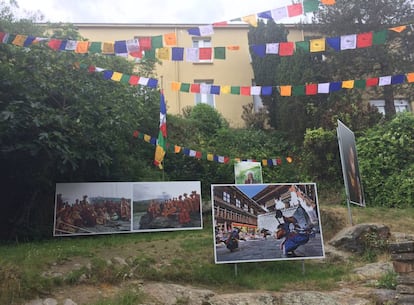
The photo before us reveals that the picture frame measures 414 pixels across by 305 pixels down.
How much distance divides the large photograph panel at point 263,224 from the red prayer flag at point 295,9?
10.7ft

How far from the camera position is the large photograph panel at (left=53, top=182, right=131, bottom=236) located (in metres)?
9.78

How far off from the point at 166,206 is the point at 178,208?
0.33 meters

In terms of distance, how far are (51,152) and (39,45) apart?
286cm

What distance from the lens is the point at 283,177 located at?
15.8 metres

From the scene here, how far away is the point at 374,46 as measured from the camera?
1669cm

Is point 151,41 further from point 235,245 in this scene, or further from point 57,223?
point 57,223

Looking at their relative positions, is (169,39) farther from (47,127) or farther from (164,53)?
(47,127)

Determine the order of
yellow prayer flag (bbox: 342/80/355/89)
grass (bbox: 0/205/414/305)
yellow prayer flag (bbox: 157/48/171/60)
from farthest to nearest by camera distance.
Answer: yellow prayer flag (bbox: 342/80/355/89) < yellow prayer flag (bbox: 157/48/171/60) < grass (bbox: 0/205/414/305)

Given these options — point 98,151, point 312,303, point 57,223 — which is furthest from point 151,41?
point 312,303

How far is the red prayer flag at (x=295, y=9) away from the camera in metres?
7.36

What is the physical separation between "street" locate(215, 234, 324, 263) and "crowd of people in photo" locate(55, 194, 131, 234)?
12.5 ft

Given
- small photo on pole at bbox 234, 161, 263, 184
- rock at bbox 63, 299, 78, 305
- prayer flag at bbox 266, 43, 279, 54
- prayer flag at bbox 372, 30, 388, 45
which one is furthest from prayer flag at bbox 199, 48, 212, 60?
rock at bbox 63, 299, 78, 305

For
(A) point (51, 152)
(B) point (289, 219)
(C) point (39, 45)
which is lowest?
(B) point (289, 219)

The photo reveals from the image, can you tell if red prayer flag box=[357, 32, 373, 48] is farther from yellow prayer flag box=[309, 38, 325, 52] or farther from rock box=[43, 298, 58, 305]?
rock box=[43, 298, 58, 305]
